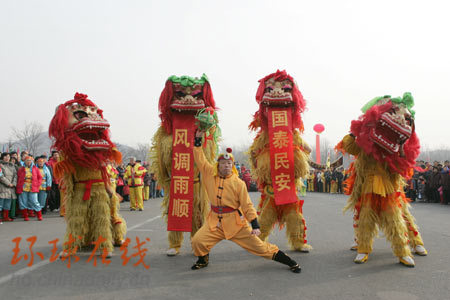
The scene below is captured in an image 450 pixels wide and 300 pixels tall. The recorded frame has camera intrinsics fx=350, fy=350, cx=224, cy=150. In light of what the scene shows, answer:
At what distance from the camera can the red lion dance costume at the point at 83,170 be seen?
4605 millimetres

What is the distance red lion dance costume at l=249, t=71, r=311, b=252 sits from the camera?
16.3 feet

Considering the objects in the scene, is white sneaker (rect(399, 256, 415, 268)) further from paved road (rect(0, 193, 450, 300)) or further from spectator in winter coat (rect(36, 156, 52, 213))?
spectator in winter coat (rect(36, 156, 52, 213))

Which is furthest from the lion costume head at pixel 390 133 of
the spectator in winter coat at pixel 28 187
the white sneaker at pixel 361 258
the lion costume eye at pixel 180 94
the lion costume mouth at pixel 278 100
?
the spectator in winter coat at pixel 28 187

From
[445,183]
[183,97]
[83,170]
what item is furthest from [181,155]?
Result: [445,183]

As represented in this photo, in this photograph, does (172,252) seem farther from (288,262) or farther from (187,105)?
(187,105)

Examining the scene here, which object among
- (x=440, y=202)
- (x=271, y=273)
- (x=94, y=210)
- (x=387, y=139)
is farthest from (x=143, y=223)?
(x=440, y=202)

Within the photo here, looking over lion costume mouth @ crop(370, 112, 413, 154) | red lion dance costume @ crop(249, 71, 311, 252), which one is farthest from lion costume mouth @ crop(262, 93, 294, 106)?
lion costume mouth @ crop(370, 112, 413, 154)

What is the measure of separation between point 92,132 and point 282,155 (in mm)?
2650

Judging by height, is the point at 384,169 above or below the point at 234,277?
above

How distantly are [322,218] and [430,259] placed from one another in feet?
14.8

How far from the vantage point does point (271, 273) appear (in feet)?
12.8

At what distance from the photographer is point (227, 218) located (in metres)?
4.14

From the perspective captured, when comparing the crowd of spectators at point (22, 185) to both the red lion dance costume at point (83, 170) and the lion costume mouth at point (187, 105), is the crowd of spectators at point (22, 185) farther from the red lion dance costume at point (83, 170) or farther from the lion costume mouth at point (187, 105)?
the lion costume mouth at point (187, 105)

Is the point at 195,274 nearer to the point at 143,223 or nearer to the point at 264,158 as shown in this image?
the point at 264,158
